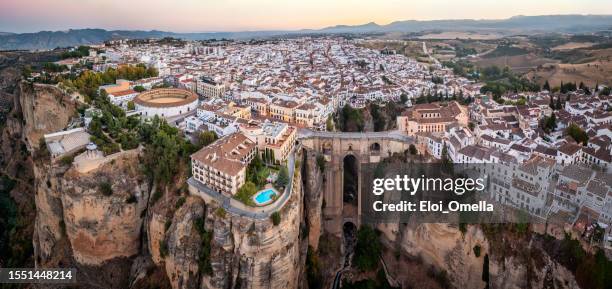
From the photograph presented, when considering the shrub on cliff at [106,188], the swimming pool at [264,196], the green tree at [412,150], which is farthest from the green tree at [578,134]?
the shrub on cliff at [106,188]

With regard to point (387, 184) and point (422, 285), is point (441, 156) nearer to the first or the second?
point (387, 184)

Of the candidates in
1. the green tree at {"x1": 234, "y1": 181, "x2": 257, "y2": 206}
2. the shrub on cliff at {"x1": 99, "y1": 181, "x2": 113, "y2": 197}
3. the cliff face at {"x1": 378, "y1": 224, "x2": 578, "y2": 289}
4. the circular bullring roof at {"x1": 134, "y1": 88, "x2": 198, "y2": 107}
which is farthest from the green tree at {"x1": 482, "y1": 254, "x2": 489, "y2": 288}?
the circular bullring roof at {"x1": 134, "y1": 88, "x2": 198, "y2": 107}

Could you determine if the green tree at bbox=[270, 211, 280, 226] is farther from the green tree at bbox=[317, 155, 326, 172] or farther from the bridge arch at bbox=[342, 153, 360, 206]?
the bridge arch at bbox=[342, 153, 360, 206]

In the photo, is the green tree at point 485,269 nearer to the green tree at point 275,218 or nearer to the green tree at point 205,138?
the green tree at point 275,218

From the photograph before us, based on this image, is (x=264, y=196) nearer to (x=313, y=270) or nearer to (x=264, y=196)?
(x=264, y=196)

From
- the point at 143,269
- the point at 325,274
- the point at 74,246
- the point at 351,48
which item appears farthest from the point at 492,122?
the point at 351,48

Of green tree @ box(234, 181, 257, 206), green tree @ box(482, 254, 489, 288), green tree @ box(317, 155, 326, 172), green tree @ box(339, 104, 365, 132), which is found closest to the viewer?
green tree @ box(234, 181, 257, 206)
